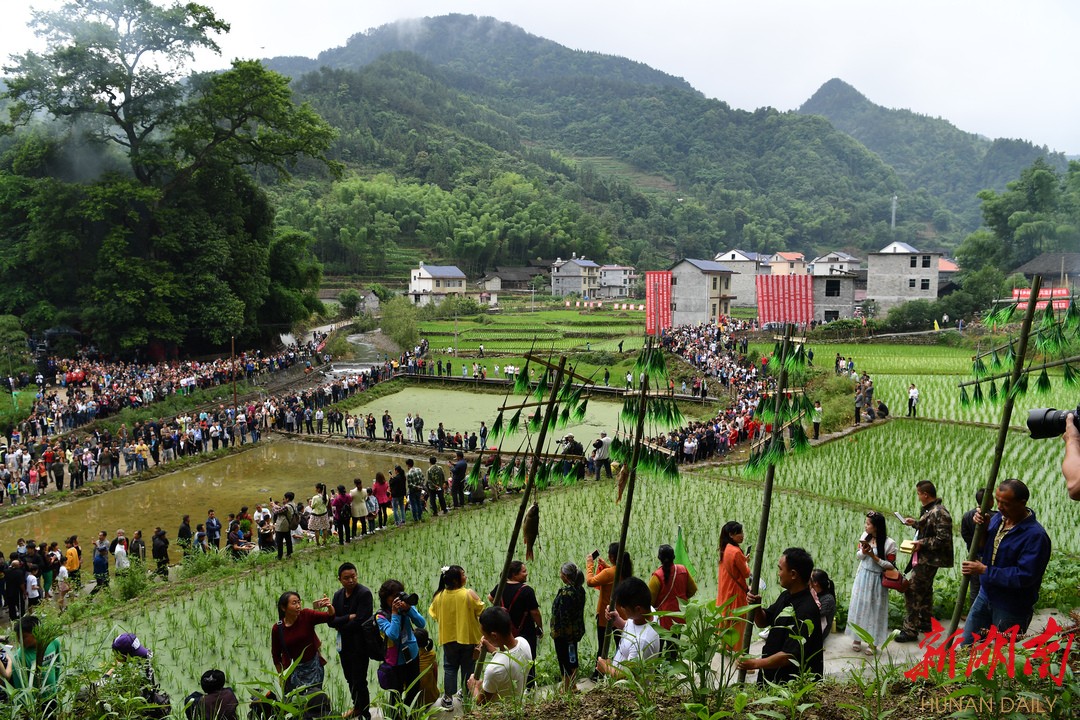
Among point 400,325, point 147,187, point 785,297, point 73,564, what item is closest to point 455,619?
point 785,297

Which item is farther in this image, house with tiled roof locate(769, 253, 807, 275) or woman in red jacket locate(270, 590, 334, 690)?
Answer: house with tiled roof locate(769, 253, 807, 275)

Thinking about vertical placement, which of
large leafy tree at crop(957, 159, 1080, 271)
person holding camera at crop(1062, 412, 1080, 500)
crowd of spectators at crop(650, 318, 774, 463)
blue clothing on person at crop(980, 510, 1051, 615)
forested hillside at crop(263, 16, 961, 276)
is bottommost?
crowd of spectators at crop(650, 318, 774, 463)

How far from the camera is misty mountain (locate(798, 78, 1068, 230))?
140000 millimetres

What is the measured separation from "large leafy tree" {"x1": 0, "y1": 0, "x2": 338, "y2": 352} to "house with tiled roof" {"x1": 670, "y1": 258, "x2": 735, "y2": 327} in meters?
21.8

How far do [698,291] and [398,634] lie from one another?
4132cm

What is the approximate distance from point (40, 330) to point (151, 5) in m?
14.4

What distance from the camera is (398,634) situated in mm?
4934

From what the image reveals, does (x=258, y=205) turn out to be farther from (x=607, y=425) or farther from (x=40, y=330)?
(x=607, y=425)

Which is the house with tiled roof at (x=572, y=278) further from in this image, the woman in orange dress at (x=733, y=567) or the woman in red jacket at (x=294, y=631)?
the woman in red jacket at (x=294, y=631)

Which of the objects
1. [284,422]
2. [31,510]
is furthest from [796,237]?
[31,510]

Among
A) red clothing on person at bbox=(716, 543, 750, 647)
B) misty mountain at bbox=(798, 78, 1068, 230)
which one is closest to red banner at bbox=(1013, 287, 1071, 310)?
red clothing on person at bbox=(716, 543, 750, 647)

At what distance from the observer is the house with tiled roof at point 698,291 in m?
44.2

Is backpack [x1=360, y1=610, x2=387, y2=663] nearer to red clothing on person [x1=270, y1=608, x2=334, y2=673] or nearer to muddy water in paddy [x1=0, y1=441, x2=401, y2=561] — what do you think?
red clothing on person [x1=270, y1=608, x2=334, y2=673]

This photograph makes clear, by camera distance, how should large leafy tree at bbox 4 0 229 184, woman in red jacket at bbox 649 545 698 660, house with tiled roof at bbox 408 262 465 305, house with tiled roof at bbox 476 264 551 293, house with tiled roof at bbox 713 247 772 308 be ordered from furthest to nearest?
house with tiled roof at bbox 476 264 551 293, house with tiled roof at bbox 408 262 465 305, house with tiled roof at bbox 713 247 772 308, large leafy tree at bbox 4 0 229 184, woman in red jacket at bbox 649 545 698 660
